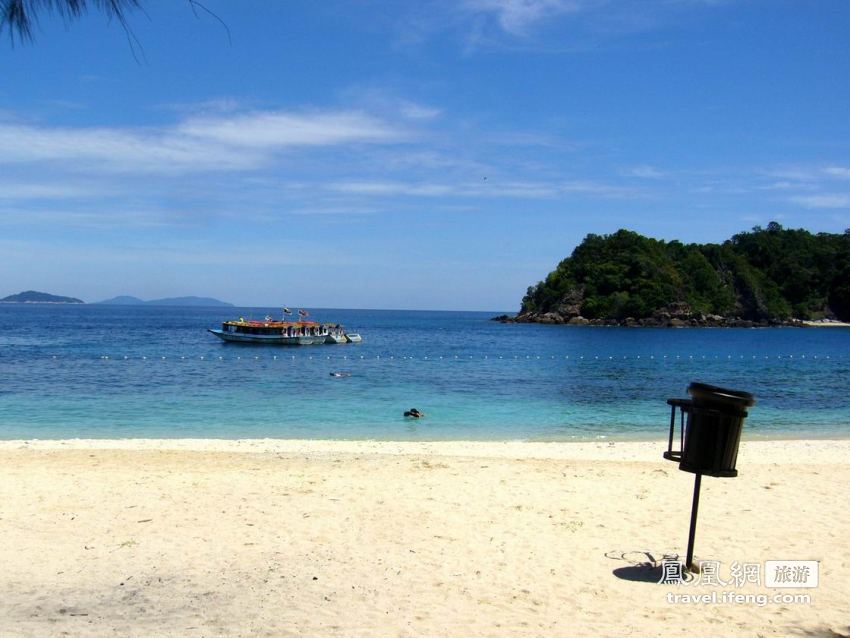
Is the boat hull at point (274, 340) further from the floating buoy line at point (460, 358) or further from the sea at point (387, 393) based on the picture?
the floating buoy line at point (460, 358)

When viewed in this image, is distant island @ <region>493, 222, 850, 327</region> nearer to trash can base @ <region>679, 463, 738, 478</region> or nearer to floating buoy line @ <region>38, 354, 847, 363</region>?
floating buoy line @ <region>38, 354, 847, 363</region>

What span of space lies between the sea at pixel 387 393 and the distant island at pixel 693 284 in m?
63.7

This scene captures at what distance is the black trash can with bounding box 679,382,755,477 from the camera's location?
17.9ft

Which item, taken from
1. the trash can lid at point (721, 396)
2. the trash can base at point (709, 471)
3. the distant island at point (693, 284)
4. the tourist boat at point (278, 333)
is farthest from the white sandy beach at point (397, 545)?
the distant island at point (693, 284)

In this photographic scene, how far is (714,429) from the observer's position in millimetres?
5570

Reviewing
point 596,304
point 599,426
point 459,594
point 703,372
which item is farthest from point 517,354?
point 596,304

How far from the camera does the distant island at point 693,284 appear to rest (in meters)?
120

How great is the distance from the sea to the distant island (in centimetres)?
6374

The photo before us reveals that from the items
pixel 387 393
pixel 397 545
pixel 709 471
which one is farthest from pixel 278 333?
pixel 709 471

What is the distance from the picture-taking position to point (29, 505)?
30.1 ft

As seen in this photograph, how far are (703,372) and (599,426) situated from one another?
24.4m

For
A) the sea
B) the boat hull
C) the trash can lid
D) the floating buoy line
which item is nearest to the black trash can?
the trash can lid

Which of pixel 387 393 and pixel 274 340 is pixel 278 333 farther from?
pixel 387 393

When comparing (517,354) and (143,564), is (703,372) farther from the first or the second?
(143,564)
